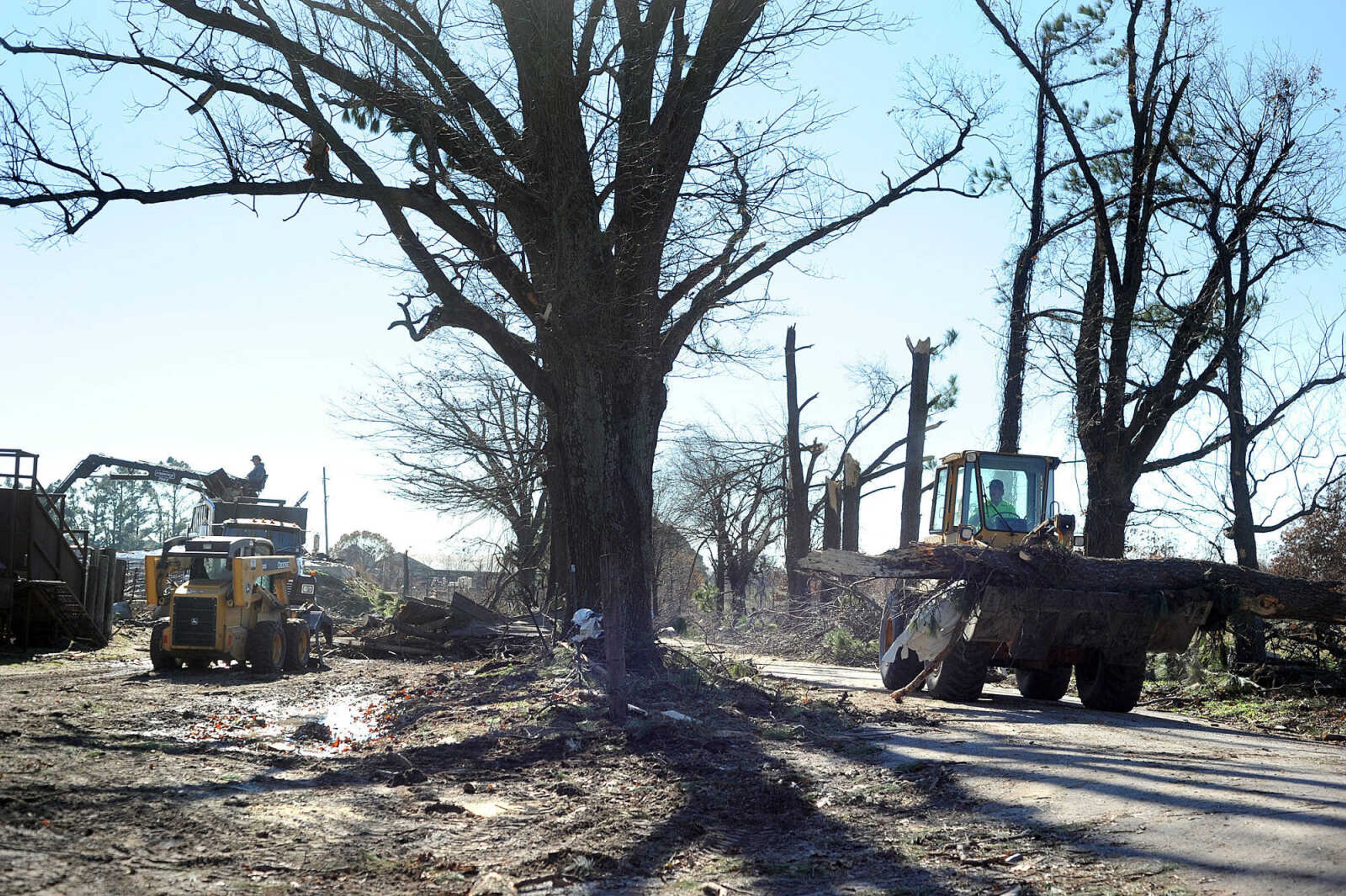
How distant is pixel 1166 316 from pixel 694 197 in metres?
10.6

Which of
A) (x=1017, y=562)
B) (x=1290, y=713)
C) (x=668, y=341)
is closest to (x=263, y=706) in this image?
(x=668, y=341)

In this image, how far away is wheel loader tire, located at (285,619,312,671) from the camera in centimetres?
1870

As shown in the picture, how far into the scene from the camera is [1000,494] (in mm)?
14828

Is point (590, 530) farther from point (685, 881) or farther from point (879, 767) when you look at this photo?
point (685, 881)

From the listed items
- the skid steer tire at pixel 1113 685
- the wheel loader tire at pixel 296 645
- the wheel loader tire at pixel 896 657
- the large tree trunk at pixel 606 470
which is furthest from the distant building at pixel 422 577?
the skid steer tire at pixel 1113 685

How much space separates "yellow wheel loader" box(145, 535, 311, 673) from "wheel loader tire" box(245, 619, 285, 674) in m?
0.01

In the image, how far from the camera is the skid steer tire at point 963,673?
12.8 metres

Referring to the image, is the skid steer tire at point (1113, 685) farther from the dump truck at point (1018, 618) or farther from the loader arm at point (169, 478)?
the loader arm at point (169, 478)

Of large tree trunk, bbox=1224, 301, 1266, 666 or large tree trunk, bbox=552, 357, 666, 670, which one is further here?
large tree trunk, bbox=1224, 301, 1266, 666

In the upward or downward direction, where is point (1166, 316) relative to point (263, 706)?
upward

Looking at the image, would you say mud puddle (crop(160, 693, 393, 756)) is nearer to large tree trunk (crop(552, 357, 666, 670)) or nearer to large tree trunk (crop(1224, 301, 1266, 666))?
large tree trunk (crop(552, 357, 666, 670))

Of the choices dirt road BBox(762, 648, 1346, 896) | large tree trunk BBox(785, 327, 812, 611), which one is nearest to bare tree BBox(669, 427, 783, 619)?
large tree trunk BBox(785, 327, 812, 611)

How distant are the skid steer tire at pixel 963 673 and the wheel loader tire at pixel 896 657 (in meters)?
0.98

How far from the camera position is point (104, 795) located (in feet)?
23.2
